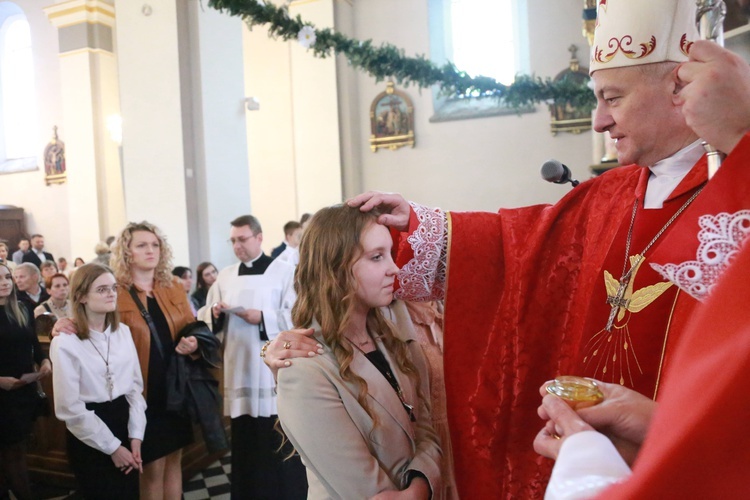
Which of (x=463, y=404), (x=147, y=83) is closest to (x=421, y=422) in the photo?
(x=463, y=404)

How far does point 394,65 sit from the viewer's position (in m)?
6.60

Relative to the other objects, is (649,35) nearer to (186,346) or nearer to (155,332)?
(186,346)

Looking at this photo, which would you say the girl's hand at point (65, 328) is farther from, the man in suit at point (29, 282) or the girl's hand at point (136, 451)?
the man in suit at point (29, 282)

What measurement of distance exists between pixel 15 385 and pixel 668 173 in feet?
12.2

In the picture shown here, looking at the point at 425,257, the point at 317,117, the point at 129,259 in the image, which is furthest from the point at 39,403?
the point at 317,117

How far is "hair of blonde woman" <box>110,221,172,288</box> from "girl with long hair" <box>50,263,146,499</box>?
389 millimetres

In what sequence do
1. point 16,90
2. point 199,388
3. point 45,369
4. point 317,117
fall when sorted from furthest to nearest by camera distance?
point 16,90
point 317,117
point 45,369
point 199,388

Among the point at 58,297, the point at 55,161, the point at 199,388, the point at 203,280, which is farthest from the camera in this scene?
the point at 55,161

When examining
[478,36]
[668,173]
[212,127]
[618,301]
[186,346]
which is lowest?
[186,346]

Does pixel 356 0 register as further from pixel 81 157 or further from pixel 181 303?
pixel 181 303

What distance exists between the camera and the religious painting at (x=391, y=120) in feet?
33.7

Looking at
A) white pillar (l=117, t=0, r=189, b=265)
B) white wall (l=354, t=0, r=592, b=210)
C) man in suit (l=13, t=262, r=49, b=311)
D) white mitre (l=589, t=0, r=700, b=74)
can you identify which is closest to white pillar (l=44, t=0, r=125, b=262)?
white wall (l=354, t=0, r=592, b=210)

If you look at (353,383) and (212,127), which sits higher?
(212,127)

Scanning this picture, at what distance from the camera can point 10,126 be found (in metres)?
14.3
